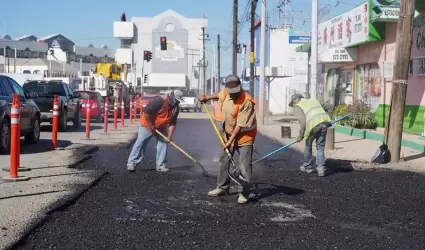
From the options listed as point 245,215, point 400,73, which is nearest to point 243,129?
point 245,215

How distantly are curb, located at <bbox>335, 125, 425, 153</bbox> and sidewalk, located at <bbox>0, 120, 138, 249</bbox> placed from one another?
7.40m

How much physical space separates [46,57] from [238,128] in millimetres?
102476

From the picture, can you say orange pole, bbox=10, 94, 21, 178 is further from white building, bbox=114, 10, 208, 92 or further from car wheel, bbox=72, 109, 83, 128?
white building, bbox=114, 10, 208, 92

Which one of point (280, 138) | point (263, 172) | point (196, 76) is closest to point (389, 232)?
point (263, 172)

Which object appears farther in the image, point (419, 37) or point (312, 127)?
point (419, 37)

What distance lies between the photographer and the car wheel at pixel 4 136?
12.3 metres

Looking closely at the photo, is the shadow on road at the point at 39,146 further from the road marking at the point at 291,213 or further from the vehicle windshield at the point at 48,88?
the road marking at the point at 291,213

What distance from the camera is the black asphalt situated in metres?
5.81

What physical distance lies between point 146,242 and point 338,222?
7.39ft

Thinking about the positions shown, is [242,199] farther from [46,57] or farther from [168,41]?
[46,57]

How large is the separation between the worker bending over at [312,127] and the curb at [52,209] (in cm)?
375

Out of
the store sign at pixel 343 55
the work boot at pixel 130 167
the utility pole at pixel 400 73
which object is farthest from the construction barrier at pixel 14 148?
the store sign at pixel 343 55

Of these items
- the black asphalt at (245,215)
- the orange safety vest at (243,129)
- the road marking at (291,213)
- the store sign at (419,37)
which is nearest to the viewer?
the black asphalt at (245,215)

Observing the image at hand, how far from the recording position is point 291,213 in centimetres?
726
